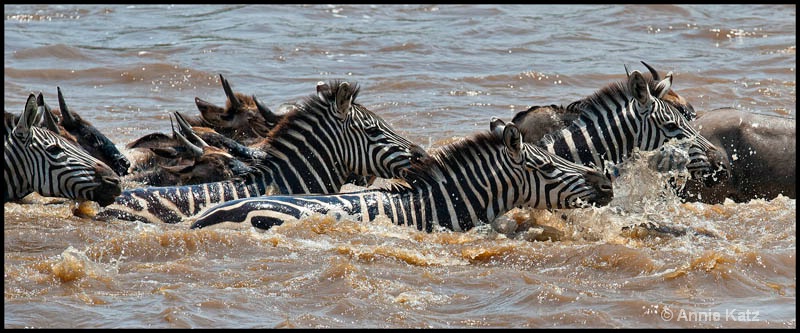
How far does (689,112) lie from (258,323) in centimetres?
502

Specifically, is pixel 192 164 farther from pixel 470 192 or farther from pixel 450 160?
pixel 470 192

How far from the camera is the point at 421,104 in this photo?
613 inches

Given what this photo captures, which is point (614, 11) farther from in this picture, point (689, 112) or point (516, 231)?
point (516, 231)

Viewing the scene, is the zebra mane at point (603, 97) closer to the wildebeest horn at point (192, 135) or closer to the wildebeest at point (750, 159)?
the wildebeest at point (750, 159)

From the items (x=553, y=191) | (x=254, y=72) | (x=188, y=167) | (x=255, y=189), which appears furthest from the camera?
(x=254, y=72)

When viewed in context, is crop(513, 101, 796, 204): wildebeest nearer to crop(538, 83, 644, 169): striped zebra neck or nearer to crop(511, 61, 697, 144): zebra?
crop(511, 61, 697, 144): zebra

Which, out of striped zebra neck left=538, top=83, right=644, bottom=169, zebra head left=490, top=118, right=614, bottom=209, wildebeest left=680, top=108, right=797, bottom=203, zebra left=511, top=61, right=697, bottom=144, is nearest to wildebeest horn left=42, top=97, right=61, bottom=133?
zebra head left=490, top=118, right=614, bottom=209

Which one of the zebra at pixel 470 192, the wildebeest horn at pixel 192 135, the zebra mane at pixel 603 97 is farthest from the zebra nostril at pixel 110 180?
the zebra mane at pixel 603 97

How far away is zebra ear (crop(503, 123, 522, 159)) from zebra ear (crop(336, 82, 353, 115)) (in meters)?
1.36

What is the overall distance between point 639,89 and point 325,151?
7.46 ft

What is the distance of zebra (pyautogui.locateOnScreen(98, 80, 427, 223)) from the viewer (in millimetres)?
8609

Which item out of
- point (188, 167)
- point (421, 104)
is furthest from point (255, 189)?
point (421, 104)

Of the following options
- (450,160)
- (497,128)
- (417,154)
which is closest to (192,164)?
(417,154)

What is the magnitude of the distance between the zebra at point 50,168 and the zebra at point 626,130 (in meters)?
3.04
